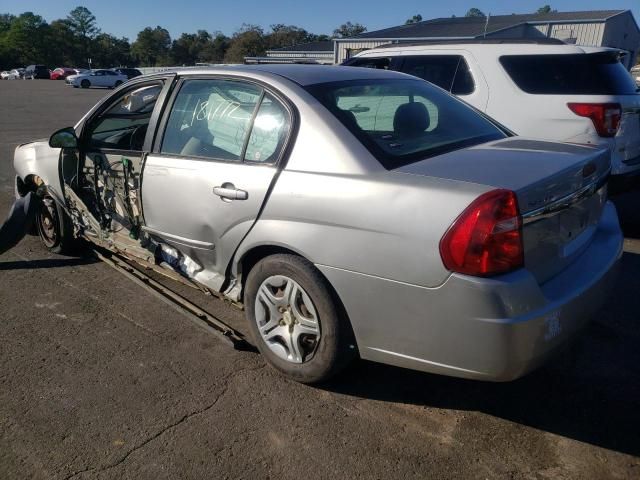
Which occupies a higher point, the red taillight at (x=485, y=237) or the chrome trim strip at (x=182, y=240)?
the red taillight at (x=485, y=237)

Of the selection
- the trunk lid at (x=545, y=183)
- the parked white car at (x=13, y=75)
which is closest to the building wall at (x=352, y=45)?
the trunk lid at (x=545, y=183)

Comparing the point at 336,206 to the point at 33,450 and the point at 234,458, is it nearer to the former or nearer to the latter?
the point at 234,458

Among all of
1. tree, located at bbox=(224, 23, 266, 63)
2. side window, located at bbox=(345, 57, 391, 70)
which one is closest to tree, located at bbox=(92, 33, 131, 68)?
tree, located at bbox=(224, 23, 266, 63)

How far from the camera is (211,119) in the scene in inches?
132

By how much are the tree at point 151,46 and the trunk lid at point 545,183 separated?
107 metres

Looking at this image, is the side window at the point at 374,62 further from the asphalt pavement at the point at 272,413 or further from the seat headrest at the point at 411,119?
the asphalt pavement at the point at 272,413

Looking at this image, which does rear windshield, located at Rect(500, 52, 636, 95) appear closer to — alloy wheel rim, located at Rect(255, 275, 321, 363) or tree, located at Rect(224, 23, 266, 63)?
alloy wheel rim, located at Rect(255, 275, 321, 363)

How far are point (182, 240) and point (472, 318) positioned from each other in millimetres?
1959

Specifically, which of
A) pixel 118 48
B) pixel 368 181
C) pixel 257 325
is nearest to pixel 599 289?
pixel 368 181

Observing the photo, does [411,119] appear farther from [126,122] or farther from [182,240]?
[126,122]

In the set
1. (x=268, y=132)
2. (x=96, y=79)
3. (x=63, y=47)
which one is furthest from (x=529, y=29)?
(x=63, y=47)

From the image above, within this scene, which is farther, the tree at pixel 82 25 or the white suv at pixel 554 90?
the tree at pixel 82 25

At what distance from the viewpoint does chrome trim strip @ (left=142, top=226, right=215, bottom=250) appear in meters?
3.26

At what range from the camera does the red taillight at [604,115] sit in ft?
16.5
